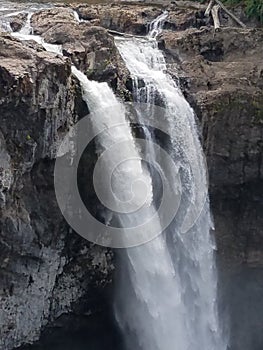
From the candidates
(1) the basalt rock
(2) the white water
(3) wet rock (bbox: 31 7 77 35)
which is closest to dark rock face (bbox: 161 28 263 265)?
(2) the white water

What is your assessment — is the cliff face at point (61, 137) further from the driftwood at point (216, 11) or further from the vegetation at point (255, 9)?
the vegetation at point (255, 9)

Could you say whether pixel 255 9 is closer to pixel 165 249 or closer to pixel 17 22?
pixel 17 22

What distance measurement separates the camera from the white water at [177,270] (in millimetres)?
20250

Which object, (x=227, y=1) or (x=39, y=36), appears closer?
(x=39, y=36)

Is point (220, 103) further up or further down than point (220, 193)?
further up

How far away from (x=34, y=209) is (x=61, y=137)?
244 cm

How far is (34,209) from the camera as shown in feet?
59.5

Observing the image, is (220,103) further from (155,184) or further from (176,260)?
(176,260)

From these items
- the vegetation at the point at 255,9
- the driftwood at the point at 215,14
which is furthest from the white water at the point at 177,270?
the vegetation at the point at 255,9

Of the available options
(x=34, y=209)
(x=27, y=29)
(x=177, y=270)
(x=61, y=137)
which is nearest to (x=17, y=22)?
(x=27, y=29)

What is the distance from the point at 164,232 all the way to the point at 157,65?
6.52 m

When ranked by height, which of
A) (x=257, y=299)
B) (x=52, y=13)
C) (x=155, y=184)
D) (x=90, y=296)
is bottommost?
(x=257, y=299)

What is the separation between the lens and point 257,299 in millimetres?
24375

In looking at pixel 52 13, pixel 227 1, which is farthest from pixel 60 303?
pixel 227 1
